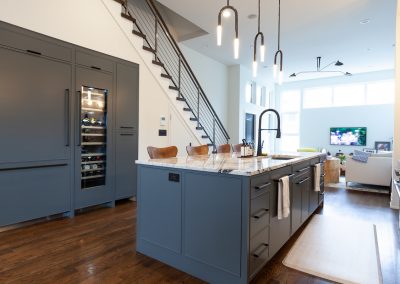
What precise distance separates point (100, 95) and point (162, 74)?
1392 millimetres

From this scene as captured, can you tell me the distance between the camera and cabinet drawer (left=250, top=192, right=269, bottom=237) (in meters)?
1.80

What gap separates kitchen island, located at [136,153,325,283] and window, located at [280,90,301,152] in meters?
9.01

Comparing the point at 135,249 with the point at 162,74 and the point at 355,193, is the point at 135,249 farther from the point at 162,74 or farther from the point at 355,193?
the point at 355,193

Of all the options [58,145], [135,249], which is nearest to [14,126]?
[58,145]

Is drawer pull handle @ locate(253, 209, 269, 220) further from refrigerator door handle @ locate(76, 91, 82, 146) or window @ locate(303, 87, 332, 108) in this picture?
window @ locate(303, 87, 332, 108)

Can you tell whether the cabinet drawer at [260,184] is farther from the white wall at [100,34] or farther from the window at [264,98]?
the window at [264,98]

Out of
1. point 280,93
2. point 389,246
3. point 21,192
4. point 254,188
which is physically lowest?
point 389,246

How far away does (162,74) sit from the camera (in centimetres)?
476

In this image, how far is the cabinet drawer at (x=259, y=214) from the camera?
1.80 meters

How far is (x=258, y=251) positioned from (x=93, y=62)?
321 centimetres

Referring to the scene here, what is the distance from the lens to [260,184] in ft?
6.18

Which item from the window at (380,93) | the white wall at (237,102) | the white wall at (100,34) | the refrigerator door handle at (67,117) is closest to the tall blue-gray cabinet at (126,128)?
the white wall at (100,34)

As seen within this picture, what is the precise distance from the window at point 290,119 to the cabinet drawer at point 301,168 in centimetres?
819

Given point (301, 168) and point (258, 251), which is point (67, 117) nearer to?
point (258, 251)
